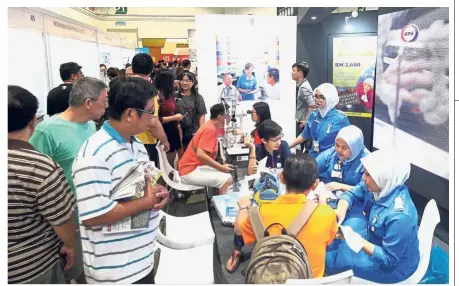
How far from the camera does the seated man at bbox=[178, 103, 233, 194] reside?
323 centimetres

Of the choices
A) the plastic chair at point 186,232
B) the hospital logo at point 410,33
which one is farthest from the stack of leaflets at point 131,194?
the hospital logo at point 410,33

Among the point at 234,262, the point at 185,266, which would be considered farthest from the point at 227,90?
the point at 185,266

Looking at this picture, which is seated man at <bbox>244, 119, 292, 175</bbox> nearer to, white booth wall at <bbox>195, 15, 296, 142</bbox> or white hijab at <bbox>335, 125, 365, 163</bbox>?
white hijab at <bbox>335, 125, 365, 163</bbox>

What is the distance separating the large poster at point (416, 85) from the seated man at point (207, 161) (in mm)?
1737

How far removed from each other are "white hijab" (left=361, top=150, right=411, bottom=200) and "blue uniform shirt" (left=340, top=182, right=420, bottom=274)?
0.04 m

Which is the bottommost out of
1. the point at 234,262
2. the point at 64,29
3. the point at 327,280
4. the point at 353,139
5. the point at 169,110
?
the point at 234,262

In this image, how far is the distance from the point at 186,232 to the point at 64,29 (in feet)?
9.45

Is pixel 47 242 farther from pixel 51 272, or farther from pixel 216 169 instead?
pixel 216 169

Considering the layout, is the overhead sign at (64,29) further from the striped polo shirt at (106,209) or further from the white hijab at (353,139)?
the white hijab at (353,139)

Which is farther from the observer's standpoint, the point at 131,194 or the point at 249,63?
the point at 249,63

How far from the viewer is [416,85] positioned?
10.9 ft

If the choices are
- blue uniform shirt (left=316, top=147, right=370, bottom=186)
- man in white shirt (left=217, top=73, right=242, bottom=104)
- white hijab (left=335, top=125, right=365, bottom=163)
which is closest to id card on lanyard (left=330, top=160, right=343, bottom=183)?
blue uniform shirt (left=316, top=147, right=370, bottom=186)

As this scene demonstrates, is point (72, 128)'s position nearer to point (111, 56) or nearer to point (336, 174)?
point (336, 174)
